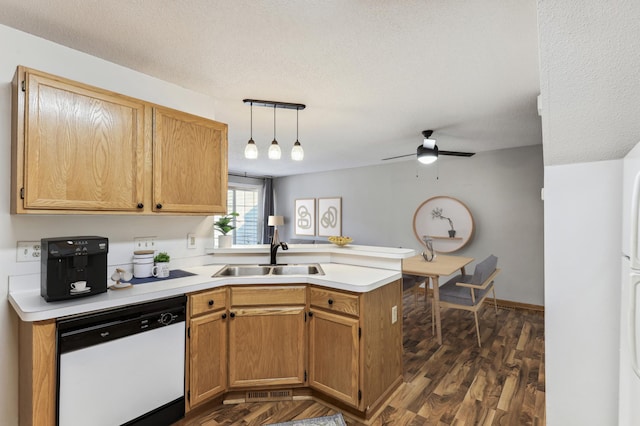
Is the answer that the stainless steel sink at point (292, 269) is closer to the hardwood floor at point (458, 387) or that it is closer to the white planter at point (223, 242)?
the white planter at point (223, 242)

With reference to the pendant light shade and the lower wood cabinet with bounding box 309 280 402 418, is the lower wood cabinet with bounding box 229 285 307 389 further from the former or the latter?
the pendant light shade

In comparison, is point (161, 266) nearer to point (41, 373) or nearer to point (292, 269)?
point (41, 373)

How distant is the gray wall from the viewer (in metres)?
4.11

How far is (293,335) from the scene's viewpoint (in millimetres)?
2105

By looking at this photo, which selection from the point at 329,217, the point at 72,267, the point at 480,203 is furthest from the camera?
the point at 329,217

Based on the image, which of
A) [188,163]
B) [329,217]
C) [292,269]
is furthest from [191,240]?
[329,217]

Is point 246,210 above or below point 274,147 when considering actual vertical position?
below

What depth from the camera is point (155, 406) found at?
172 centimetres

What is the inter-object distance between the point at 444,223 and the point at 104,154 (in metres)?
4.51

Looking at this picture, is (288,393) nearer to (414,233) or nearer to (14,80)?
(14,80)

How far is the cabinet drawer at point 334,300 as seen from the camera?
191cm

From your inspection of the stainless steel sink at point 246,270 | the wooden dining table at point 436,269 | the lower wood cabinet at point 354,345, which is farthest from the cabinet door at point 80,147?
the wooden dining table at point 436,269

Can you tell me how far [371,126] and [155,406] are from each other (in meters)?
3.11

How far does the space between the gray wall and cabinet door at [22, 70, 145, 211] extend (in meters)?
4.33
